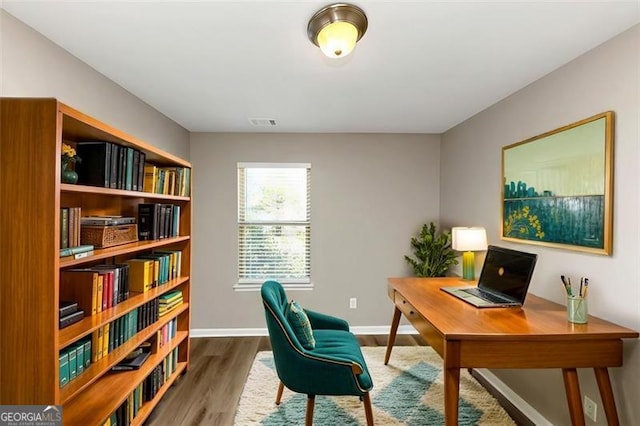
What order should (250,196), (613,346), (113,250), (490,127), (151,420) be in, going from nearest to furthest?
(613,346) < (113,250) < (151,420) < (490,127) < (250,196)

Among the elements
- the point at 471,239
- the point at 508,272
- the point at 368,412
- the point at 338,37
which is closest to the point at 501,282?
the point at 508,272

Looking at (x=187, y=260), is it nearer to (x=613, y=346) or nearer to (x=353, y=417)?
(x=353, y=417)

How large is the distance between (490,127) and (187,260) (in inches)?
115

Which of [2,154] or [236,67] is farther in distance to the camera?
[236,67]

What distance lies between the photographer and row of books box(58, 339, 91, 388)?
59.1 inches

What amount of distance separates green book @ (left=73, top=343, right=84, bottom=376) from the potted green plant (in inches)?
120

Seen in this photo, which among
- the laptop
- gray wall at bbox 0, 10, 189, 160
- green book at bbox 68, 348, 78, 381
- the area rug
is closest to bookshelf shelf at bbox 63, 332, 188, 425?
green book at bbox 68, 348, 78, 381

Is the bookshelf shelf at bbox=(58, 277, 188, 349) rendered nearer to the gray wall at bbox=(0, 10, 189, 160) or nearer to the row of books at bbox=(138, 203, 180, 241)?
the row of books at bbox=(138, 203, 180, 241)

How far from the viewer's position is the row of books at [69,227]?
150 centimetres

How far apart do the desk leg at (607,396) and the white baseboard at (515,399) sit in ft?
2.08

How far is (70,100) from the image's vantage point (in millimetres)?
1915

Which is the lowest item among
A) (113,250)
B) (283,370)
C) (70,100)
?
(283,370)

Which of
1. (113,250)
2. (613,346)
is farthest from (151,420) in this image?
(613,346)

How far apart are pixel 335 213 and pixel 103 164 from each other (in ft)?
8.09
